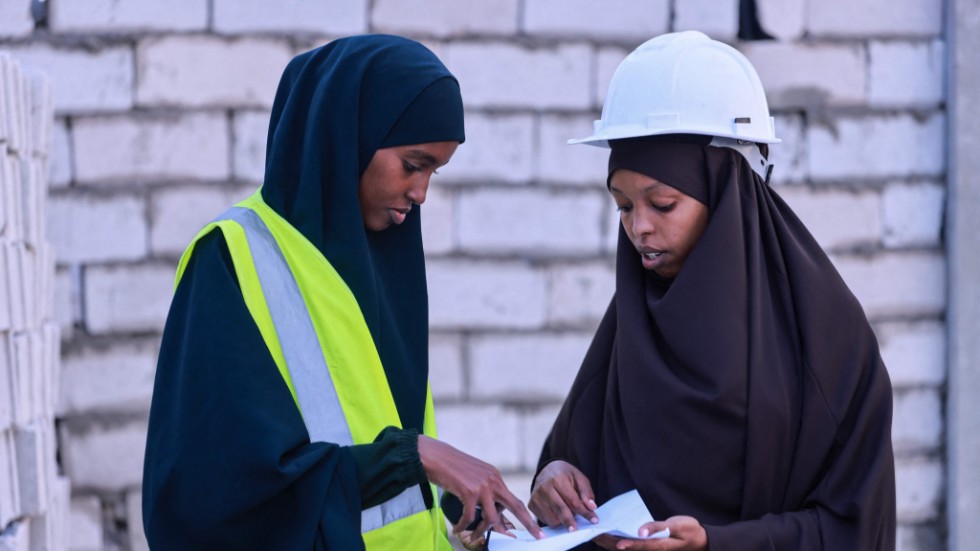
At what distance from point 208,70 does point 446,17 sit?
2.74 ft

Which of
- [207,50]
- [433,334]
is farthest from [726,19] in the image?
[207,50]

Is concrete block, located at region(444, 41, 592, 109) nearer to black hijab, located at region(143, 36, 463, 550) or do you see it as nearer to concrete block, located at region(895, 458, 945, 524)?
concrete block, located at region(895, 458, 945, 524)

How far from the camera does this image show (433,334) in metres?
4.30

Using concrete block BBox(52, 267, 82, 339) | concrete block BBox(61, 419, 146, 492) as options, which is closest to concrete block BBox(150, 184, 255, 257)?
concrete block BBox(52, 267, 82, 339)

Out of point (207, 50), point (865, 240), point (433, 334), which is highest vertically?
point (207, 50)

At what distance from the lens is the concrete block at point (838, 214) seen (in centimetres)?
458

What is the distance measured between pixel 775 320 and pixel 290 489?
3.04 ft

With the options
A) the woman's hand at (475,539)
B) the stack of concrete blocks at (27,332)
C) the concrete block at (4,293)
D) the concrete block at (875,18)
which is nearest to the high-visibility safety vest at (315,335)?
the woman's hand at (475,539)

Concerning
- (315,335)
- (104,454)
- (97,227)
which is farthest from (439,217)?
(315,335)

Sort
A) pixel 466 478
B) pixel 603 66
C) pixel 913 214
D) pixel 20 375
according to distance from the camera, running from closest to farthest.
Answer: pixel 466 478 → pixel 20 375 → pixel 603 66 → pixel 913 214

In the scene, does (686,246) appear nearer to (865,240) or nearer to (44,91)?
(44,91)

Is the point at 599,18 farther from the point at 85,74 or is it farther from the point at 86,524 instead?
the point at 86,524

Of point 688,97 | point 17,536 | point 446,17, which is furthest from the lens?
point 446,17

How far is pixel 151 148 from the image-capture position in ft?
13.5
